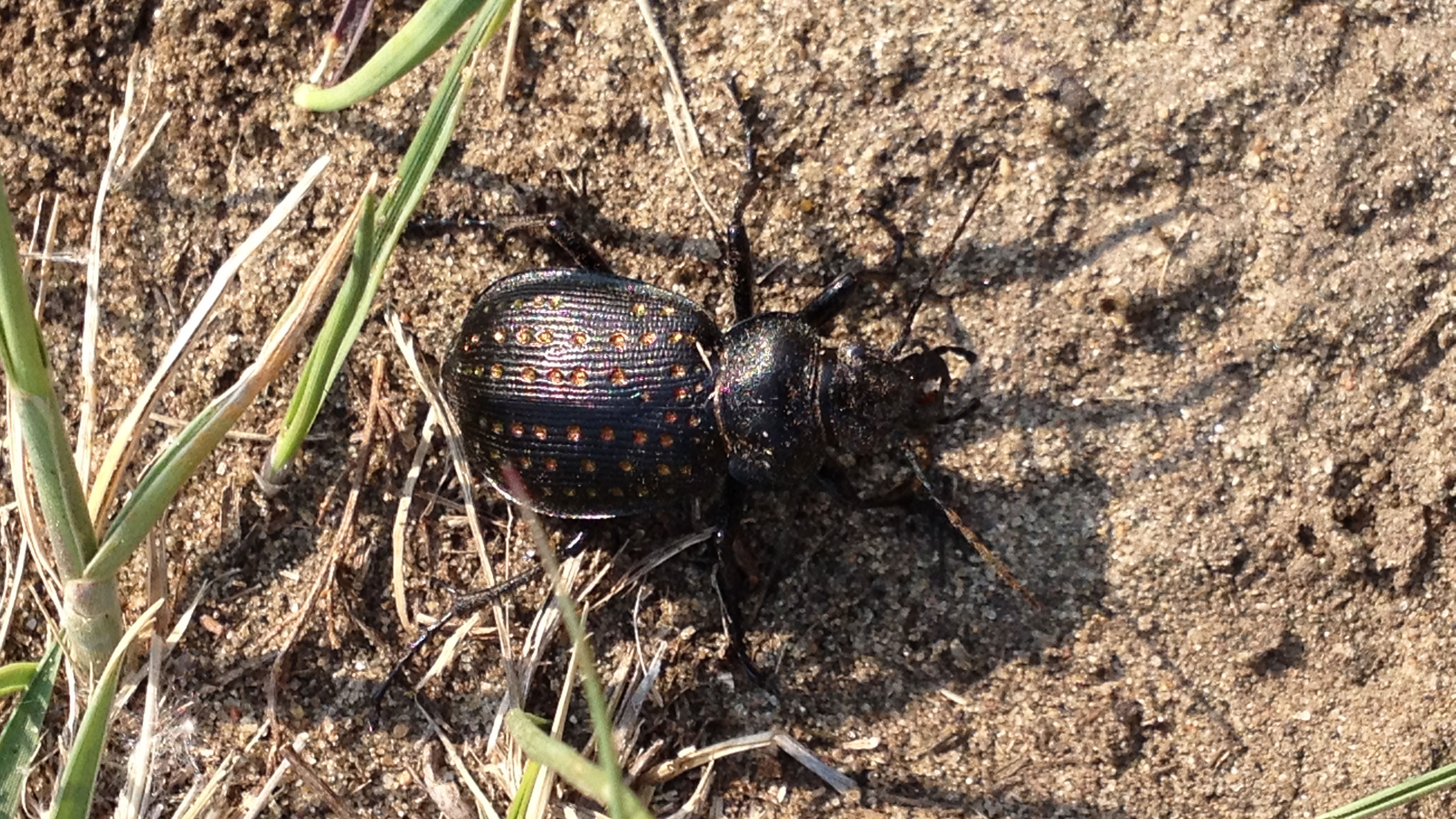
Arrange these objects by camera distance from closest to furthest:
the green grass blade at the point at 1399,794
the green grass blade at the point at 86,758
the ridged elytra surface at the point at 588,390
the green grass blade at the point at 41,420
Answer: the green grass blade at the point at 41,420 < the green grass blade at the point at 86,758 < the green grass blade at the point at 1399,794 < the ridged elytra surface at the point at 588,390

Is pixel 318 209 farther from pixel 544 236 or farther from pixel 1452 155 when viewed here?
Result: pixel 1452 155

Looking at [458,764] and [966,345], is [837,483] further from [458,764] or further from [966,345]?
[458,764]

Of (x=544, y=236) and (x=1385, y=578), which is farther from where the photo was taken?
(x=544, y=236)

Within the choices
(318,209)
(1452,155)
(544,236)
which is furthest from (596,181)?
(1452,155)

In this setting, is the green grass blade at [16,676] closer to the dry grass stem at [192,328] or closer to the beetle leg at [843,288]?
the dry grass stem at [192,328]

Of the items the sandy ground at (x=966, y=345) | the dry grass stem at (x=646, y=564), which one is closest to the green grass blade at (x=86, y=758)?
the sandy ground at (x=966, y=345)

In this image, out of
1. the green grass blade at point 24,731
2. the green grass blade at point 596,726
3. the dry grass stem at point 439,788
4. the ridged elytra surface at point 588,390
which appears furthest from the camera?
the dry grass stem at point 439,788

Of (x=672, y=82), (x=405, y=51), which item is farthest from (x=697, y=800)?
(x=405, y=51)
